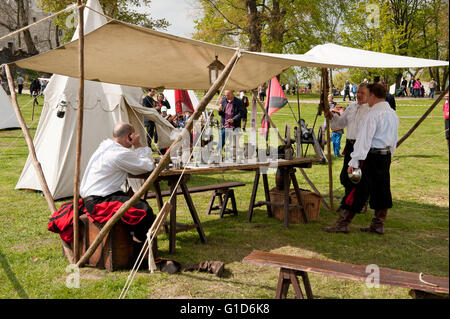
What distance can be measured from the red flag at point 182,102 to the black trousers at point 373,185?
8075 mm

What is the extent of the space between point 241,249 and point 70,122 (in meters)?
3.55

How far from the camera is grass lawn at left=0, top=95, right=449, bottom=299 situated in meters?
3.43

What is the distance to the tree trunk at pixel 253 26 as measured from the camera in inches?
911

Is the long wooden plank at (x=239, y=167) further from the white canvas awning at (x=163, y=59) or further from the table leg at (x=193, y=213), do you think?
the white canvas awning at (x=163, y=59)

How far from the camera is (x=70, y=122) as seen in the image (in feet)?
21.6

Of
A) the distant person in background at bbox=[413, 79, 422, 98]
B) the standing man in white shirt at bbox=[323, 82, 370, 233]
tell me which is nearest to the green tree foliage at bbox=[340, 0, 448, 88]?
the distant person in background at bbox=[413, 79, 422, 98]

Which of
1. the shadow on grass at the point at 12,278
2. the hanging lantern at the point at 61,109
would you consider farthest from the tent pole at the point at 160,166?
the hanging lantern at the point at 61,109

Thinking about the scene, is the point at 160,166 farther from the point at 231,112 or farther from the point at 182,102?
the point at 182,102

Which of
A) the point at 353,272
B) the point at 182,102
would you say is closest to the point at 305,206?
the point at 353,272

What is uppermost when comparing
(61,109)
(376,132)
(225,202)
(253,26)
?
(253,26)

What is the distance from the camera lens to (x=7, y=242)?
4.59 meters
